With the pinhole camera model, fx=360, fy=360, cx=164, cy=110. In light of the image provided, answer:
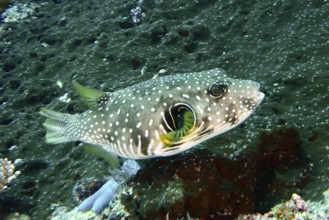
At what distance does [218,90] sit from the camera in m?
4.24

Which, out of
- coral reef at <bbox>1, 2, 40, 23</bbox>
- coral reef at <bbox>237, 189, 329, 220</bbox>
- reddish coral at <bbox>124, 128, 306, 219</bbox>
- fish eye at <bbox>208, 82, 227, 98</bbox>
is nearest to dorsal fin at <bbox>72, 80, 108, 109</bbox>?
reddish coral at <bbox>124, 128, 306, 219</bbox>

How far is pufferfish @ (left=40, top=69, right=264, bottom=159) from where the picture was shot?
4199 millimetres

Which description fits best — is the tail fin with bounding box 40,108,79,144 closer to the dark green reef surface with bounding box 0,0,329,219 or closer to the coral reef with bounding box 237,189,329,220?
the dark green reef surface with bounding box 0,0,329,219

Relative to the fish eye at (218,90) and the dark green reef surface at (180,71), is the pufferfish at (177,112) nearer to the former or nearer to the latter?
the fish eye at (218,90)

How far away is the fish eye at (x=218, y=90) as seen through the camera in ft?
13.9

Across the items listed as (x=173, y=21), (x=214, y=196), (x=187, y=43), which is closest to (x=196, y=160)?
(x=214, y=196)

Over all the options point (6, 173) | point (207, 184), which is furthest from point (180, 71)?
point (6, 173)

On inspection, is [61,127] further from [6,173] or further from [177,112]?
[6,173]

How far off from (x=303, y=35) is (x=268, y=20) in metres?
1.17

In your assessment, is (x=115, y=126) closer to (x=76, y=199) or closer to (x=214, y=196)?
(x=214, y=196)

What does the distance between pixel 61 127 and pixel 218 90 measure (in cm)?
243

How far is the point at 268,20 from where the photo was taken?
823 cm

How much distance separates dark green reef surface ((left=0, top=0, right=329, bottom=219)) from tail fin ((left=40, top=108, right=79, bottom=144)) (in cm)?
114

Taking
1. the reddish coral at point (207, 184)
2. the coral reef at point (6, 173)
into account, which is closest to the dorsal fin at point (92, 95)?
the reddish coral at point (207, 184)
